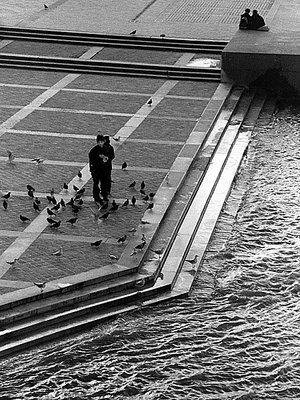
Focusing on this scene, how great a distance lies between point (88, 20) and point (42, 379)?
20.4 m

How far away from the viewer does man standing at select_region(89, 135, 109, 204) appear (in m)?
18.5

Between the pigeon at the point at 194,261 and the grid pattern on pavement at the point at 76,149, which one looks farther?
the pigeon at the point at 194,261

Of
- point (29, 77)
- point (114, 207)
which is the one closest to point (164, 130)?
point (114, 207)

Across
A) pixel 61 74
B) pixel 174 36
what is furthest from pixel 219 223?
pixel 174 36

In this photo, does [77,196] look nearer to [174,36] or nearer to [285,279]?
[285,279]

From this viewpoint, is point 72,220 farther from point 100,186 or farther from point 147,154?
point 147,154

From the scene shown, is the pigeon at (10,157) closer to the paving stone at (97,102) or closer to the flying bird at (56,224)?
the flying bird at (56,224)

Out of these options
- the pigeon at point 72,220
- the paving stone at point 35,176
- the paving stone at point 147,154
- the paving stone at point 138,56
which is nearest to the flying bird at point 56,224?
the pigeon at point 72,220

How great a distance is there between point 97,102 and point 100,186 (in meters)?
6.71

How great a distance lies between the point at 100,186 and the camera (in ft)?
63.0

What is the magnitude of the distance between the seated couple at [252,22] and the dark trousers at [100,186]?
12.4 m

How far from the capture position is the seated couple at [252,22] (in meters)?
29.8

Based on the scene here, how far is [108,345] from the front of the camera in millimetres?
15000

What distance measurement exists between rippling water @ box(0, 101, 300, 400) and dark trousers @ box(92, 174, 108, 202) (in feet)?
7.66
